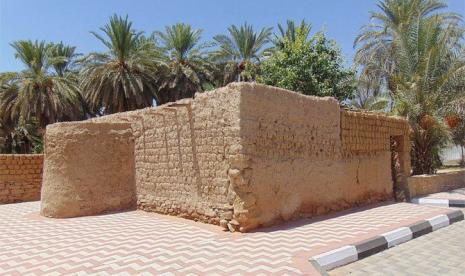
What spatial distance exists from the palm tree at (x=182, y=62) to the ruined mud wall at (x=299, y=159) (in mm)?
13374

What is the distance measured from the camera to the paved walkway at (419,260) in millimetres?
4915

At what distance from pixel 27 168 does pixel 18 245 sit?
8007 mm

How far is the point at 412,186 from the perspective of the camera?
1123 centimetres

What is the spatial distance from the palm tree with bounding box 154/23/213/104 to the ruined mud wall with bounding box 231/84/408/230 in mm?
13374

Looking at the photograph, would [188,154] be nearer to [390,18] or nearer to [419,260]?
[419,260]

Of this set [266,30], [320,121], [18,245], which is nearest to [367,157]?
[320,121]

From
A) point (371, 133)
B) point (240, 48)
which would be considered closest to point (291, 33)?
point (240, 48)

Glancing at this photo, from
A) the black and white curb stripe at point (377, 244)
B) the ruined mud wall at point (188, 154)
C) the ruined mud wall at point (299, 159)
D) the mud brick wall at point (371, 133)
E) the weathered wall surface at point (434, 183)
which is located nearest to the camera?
the black and white curb stripe at point (377, 244)

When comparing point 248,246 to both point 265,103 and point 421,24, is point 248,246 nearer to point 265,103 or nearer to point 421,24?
point 265,103

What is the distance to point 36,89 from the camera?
20.2 m

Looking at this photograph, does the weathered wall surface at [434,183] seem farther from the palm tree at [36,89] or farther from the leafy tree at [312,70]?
the palm tree at [36,89]

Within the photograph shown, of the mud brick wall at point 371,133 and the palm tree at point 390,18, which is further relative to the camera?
the palm tree at point 390,18

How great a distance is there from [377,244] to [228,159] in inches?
113

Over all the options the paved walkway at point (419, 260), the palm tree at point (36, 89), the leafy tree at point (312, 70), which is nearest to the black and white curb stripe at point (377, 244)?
the paved walkway at point (419, 260)
